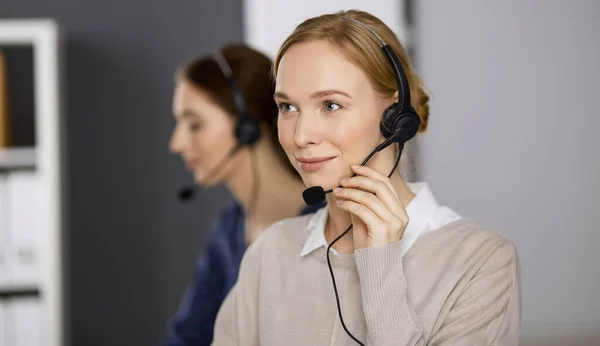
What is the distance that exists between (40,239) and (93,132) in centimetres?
64

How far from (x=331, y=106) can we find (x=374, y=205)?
0.14 m

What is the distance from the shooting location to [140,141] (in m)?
3.09

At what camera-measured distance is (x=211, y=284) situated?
169 centimetres

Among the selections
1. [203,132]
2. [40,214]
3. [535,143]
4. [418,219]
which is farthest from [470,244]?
[40,214]

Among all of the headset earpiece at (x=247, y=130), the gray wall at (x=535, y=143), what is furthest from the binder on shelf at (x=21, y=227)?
the gray wall at (x=535, y=143)

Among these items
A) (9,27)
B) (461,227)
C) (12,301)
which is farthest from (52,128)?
(461,227)

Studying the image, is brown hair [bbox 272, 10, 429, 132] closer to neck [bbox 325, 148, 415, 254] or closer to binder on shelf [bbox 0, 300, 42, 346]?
neck [bbox 325, 148, 415, 254]

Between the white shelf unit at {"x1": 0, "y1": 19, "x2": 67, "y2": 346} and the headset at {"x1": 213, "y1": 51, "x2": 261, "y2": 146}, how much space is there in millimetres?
1078

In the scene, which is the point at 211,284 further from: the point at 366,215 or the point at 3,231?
the point at 3,231

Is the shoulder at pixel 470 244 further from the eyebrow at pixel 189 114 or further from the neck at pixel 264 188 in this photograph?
the eyebrow at pixel 189 114

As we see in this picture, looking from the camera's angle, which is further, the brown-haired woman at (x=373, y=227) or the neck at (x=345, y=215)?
the neck at (x=345, y=215)

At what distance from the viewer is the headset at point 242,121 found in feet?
5.65

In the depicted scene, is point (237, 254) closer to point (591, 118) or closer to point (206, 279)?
point (206, 279)

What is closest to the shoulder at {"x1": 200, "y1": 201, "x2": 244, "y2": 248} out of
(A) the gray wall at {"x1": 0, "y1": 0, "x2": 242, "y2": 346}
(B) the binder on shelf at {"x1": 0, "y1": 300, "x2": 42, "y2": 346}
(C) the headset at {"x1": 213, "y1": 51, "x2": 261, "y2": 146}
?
(C) the headset at {"x1": 213, "y1": 51, "x2": 261, "y2": 146}
